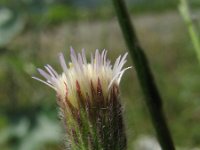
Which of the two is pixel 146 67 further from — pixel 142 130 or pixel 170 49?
pixel 170 49

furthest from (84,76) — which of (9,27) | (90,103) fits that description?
(9,27)

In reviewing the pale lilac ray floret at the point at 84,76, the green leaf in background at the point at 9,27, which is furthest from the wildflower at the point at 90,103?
the green leaf in background at the point at 9,27

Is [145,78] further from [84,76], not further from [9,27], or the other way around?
[9,27]

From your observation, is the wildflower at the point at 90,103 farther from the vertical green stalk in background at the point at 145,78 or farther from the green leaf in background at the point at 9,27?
the green leaf in background at the point at 9,27

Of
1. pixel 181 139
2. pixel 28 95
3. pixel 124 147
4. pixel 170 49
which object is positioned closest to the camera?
pixel 124 147

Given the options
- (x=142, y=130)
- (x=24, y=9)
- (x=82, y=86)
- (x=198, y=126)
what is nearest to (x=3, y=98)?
(x=142, y=130)

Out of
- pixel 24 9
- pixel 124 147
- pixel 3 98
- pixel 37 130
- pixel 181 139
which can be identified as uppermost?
pixel 3 98

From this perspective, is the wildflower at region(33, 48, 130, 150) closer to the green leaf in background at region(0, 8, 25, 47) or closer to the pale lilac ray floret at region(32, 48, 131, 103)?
the pale lilac ray floret at region(32, 48, 131, 103)
